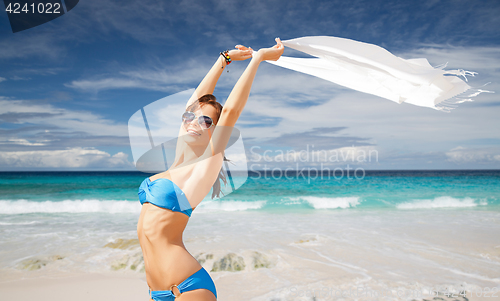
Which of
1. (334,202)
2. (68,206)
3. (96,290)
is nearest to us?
(96,290)

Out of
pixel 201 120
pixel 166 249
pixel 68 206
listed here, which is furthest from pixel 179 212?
pixel 68 206

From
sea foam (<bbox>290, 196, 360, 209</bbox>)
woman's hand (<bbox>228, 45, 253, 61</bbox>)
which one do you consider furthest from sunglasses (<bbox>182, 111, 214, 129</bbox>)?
sea foam (<bbox>290, 196, 360, 209</bbox>)

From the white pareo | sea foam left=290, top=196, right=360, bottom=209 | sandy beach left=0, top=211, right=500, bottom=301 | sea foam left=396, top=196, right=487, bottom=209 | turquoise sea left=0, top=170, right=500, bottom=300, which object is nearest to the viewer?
the white pareo

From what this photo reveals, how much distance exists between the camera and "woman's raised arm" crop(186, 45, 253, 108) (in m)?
2.36

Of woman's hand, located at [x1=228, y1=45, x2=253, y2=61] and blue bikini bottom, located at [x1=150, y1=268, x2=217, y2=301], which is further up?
woman's hand, located at [x1=228, y1=45, x2=253, y2=61]

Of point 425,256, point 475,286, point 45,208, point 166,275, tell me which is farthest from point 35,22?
point 45,208

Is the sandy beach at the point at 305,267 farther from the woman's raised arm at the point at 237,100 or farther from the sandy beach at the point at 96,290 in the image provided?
the woman's raised arm at the point at 237,100

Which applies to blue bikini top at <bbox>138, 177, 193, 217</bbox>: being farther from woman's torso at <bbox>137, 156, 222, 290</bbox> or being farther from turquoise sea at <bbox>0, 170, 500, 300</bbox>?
turquoise sea at <bbox>0, 170, 500, 300</bbox>

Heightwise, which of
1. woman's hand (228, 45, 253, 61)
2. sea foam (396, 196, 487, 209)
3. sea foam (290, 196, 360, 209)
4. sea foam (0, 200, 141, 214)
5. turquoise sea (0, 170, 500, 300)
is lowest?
sea foam (396, 196, 487, 209)

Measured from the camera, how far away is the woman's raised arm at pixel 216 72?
236 centimetres

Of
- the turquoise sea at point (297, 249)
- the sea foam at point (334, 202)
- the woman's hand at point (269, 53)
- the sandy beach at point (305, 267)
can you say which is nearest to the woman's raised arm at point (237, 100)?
the woman's hand at point (269, 53)

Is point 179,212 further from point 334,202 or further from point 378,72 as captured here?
point 334,202

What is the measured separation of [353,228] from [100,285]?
312 inches

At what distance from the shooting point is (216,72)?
2441 millimetres
